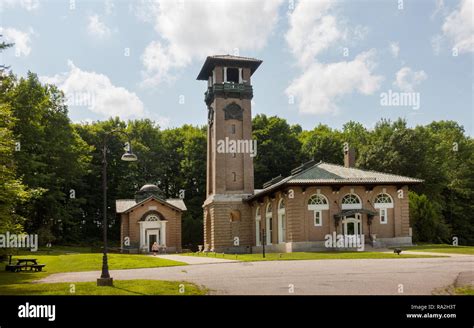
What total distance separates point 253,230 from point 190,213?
69.0 feet

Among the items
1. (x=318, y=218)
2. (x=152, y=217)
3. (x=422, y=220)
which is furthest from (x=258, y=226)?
(x=422, y=220)

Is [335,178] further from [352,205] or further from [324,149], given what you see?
[324,149]

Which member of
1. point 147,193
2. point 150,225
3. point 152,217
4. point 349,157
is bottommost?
point 150,225

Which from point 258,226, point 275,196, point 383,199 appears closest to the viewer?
point 383,199

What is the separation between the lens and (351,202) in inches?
1652

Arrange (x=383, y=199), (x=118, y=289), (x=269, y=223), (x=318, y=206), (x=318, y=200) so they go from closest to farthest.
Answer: (x=118, y=289) < (x=318, y=206) < (x=318, y=200) < (x=383, y=199) < (x=269, y=223)

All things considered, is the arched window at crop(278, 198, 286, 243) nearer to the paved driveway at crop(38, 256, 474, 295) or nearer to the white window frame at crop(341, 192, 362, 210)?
the white window frame at crop(341, 192, 362, 210)

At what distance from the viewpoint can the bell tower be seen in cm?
5359

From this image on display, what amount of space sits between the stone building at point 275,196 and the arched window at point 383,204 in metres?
0.08

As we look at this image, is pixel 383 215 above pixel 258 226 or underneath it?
above

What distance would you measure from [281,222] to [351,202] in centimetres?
609

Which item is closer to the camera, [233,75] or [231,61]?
[231,61]
